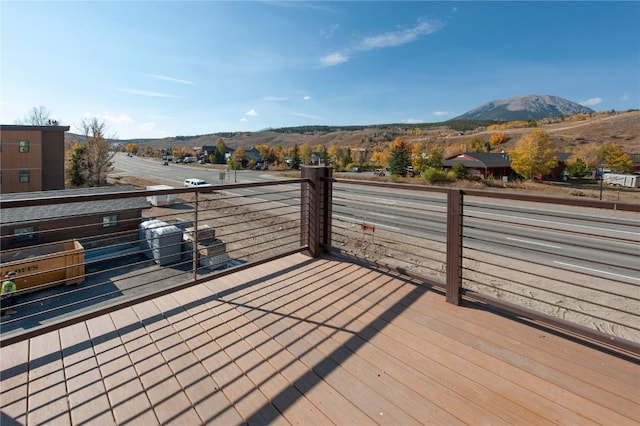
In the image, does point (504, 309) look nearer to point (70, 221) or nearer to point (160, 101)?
point (70, 221)

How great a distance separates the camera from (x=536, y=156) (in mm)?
25094

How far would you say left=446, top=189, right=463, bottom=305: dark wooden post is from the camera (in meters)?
2.40

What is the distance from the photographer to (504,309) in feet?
7.77

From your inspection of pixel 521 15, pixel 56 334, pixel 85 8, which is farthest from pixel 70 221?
pixel 521 15

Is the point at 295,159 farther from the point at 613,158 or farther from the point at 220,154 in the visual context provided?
the point at 613,158

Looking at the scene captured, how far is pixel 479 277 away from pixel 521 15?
11.3m

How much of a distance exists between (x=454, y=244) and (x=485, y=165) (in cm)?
3200

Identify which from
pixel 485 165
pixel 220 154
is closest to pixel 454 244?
pixel 485 165

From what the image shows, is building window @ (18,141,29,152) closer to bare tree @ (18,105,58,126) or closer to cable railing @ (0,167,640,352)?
cable railing @ (0,167,640,352)

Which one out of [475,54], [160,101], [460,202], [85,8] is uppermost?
[475,54]

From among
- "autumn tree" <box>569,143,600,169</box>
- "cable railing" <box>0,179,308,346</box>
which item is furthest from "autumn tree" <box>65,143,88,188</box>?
"autumn tree" <box>569,143,600,169</box>

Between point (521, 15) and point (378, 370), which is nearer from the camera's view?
point (378, 370)

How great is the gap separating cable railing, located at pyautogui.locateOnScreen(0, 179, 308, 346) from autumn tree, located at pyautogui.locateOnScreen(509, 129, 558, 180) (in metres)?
23.4

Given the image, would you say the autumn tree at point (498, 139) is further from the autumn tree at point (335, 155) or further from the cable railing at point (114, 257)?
the cable railing at point (114, 257)
